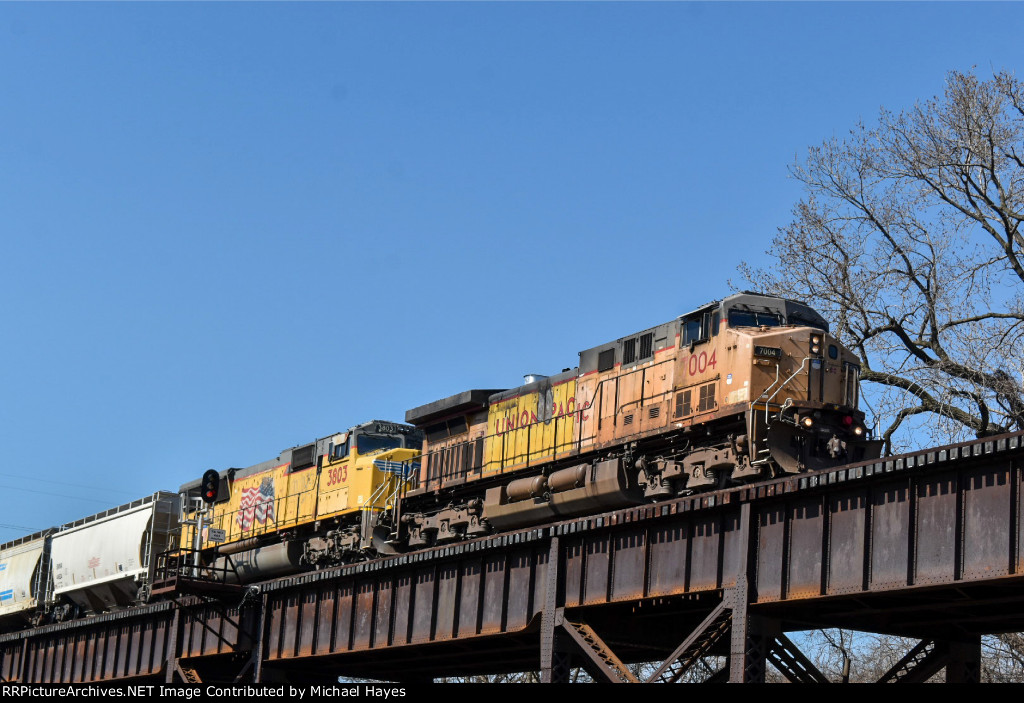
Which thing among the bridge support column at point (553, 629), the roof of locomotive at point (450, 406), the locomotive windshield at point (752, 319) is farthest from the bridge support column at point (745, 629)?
the roof of locomotive at point (450, 406)

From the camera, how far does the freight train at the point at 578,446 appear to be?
23750 millimetres

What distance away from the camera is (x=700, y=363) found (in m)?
25.1

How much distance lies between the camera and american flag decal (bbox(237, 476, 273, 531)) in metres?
38.5

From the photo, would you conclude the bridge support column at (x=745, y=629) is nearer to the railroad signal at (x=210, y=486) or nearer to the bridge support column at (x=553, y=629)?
the bridge support column at (x=553, y=629)

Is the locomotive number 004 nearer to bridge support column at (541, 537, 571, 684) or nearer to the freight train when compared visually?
the freight train

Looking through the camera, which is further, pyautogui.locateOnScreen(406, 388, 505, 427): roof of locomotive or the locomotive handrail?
pyautogui.locateOnScreen(406, 388, 505, 427): roof of locomotive

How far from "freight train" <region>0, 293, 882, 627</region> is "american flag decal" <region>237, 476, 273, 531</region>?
61mm

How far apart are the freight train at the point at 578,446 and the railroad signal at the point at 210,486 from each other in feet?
0.19

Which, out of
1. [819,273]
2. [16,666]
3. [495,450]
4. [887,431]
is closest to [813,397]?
[495,450]

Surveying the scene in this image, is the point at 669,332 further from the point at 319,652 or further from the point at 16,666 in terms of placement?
the point at 16,666

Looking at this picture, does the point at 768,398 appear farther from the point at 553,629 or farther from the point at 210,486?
the point at 210,486

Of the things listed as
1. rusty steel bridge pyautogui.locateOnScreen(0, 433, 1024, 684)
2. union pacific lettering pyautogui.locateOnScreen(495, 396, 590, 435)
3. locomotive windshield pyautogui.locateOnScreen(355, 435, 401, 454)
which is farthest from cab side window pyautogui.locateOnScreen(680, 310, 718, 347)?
locomotive windshield pyautogui.locateOnScreen(355, 435, 401, 454)

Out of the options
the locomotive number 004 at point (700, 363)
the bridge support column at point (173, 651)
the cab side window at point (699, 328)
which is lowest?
the bridge support column at point (173, 651)

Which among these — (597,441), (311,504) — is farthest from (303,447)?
(597,441)
